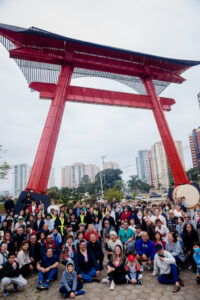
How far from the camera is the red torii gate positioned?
9.99m

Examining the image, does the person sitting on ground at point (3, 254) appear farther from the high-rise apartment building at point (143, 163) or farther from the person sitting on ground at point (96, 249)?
the high-rise apartment building at point (143, 163)

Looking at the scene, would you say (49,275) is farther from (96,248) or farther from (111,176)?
(111,176)

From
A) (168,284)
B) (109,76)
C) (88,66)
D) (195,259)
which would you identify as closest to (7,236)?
(168,284)

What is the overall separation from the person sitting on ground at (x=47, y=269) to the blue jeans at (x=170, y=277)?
2443 millimetres

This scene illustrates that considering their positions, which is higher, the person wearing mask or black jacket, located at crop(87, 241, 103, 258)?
the person wearing mask

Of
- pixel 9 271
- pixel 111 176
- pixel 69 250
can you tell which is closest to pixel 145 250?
pixel 69 250

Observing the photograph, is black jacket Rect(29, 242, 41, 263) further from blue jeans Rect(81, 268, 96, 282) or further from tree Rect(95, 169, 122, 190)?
tree Rect(95, 169, 122, 190)

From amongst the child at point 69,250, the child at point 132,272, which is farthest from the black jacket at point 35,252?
the child at point 132,272

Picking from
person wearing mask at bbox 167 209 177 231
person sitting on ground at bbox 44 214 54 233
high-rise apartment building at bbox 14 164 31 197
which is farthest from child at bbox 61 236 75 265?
high-rise apartment building at bbox 14 164 31 197

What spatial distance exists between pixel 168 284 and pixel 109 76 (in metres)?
12.2

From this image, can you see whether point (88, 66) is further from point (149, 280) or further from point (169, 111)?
point (149, 280)

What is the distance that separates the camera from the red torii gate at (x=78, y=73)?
9.99 m

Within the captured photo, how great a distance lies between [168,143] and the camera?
41.5 feet

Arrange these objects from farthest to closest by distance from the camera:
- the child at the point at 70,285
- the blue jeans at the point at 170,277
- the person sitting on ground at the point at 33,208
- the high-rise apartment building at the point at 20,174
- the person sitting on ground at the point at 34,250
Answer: the high-rise apartment building at the point at 20,174 < the person sitting on ground at the point at 33,208 < the person sitting on ground at the point at 34,250 < the blue jeans at the point at 170,277 < the child at the point at 70,285
